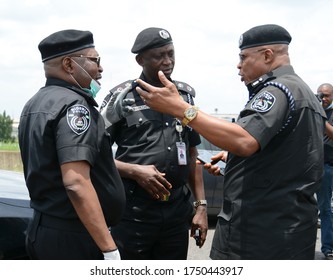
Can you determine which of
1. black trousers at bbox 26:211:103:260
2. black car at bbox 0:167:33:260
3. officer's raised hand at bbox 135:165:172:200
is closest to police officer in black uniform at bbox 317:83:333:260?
officer's raised hand at bbox 135:165:172:200

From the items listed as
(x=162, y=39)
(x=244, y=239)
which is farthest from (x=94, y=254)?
(x=162, y=39)

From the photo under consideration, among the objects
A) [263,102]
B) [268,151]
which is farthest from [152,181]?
[263,102]

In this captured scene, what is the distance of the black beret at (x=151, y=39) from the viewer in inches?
136

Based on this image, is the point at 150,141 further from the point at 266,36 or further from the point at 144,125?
the point at 266,36

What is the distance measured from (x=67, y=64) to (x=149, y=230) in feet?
4.05

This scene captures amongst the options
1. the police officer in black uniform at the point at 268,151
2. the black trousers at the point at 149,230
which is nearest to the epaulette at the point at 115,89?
the black trousers at the point at 149,230

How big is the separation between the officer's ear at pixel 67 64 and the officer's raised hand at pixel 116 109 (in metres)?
0.72

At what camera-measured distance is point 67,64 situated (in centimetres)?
270

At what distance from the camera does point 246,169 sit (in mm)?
2680

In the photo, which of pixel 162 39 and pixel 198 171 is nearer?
pixel 162 39

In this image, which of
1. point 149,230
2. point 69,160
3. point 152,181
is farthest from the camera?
point 149,230
